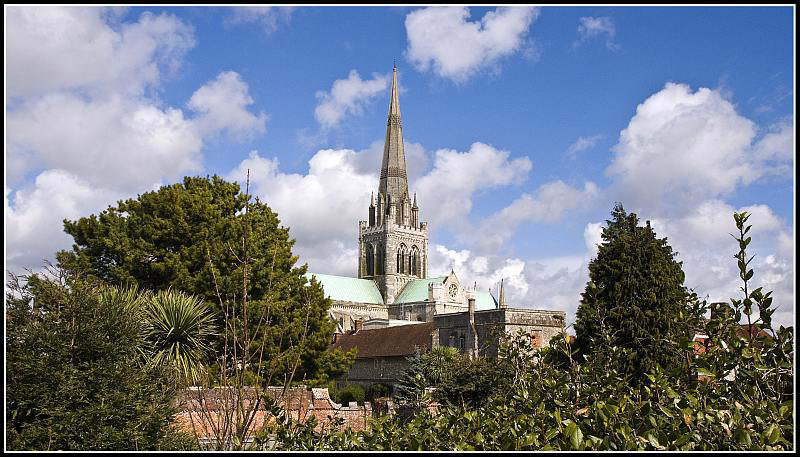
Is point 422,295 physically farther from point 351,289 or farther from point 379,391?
point 379,391

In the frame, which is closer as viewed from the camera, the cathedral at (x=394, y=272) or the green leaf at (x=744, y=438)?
the green leaf at (x=744, y=438)

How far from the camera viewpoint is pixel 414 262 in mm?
108562

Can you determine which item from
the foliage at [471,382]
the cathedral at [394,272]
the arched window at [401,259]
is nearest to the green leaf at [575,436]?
the foliage at [471,382]

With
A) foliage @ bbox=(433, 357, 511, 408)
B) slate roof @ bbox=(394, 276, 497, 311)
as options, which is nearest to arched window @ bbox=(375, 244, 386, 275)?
slate roof @ bbox=(394, 276, 497, 311)

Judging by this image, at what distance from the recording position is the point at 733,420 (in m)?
4.00

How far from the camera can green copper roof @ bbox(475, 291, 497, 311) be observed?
101625 millimetres

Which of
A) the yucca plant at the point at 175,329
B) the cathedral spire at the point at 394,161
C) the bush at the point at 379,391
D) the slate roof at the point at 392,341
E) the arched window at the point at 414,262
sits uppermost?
the cathedral spire at the point at 394,161

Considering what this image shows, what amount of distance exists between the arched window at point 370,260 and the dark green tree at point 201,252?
78056 millimetres

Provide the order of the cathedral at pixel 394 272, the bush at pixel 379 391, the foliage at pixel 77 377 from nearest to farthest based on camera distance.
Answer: the foliage at pixel 77 377 < the bush at pixel 379 391 < the cathedral at pixel 394 272

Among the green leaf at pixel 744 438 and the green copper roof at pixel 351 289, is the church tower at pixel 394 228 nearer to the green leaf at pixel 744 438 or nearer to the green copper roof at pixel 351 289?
the green copper roof at pixel 351 289

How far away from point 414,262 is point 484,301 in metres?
12.9

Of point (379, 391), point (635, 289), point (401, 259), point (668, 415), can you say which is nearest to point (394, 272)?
point (401, 259)

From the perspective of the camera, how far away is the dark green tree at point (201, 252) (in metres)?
25.7

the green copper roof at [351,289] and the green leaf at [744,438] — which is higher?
the green copper roof at [351,289]
